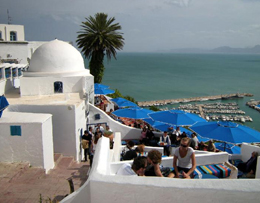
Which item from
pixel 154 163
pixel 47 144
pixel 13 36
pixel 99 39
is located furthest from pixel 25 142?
pixel 13 36

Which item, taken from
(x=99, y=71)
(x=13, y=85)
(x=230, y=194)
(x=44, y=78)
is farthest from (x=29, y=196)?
(x=99, y=71)

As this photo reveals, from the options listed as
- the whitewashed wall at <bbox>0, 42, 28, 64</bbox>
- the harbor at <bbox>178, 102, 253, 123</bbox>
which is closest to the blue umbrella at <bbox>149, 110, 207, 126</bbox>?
the whitewashed wall at <bbox>0, 42, 28, 64</bbox>

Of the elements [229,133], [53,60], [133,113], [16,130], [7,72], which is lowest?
[133,113]

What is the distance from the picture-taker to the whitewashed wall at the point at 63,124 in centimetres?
1159

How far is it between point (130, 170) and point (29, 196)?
388cm

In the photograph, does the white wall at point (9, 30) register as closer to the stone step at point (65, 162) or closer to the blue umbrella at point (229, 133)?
the stone step at point (65, 162)

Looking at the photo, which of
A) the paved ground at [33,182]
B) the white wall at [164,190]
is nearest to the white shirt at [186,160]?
the white wall at [164,190]

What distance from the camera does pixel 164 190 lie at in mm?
3955

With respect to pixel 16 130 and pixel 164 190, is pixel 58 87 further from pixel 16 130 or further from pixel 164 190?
pixel 164 190

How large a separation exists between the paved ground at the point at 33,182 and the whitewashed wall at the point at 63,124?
1444mm

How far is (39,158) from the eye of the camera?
951 centimetres

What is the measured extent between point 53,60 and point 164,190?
1410 centimetres

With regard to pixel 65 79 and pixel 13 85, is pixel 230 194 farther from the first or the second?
pixel 13 85

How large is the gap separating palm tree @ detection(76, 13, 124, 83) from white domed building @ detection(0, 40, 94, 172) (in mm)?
11252
